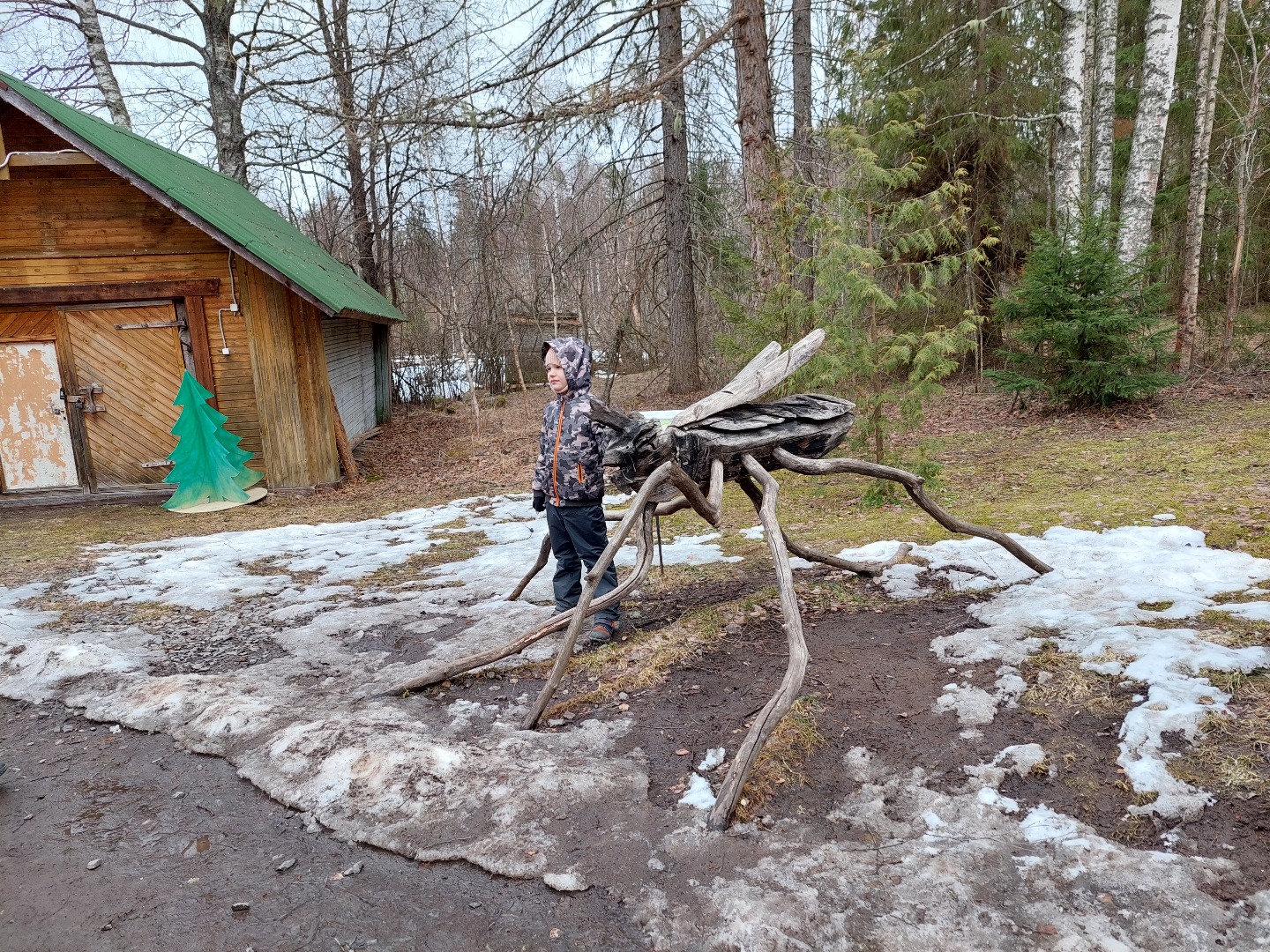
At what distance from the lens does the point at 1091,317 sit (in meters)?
8.81

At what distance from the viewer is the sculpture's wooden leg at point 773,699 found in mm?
2721

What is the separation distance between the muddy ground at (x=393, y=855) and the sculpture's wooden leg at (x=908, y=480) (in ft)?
1.90

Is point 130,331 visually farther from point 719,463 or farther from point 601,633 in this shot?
point 719,463

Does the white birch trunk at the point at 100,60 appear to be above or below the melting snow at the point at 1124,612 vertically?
Answer: above

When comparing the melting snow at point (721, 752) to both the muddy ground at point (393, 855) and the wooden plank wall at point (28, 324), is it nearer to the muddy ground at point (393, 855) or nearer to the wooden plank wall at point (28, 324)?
the muddy ground at point (393, 855)

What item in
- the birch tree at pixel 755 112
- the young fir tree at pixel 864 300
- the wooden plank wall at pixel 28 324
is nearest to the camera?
the young fir tree at pixel 864 300

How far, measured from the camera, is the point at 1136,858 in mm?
2309

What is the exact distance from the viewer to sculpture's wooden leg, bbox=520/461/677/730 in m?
3.42

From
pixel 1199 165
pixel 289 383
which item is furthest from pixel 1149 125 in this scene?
pixel 289 383

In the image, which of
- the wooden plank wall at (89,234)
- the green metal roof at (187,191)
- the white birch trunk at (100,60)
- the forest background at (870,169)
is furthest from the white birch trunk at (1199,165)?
the white birch trunk at (100,60)

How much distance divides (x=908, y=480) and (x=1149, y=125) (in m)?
9.46

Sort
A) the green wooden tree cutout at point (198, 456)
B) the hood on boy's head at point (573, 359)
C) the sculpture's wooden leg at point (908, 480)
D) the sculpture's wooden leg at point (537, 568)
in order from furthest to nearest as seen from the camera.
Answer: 1. the green wooden tree cutout at point (198, 456)
2. the sculpture's wooden leg at point (537, 568)
3. the hood on boy's head at point (573, 359)
4. the sculpture's wooden leg at point (908, 480)

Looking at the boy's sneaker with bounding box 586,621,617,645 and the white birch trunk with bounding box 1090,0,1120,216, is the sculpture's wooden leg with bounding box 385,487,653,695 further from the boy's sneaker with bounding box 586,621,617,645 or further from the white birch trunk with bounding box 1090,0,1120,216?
the white birch trunk with bounding box 1090,0,1120,216

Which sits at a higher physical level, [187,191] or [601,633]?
[187,191]
